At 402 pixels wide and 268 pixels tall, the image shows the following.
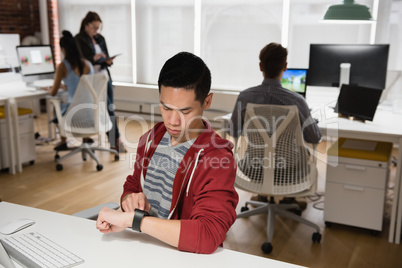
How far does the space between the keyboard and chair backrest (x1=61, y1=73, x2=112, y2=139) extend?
Result: 281 cm

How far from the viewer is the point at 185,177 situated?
1247 mm

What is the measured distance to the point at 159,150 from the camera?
1.38 m

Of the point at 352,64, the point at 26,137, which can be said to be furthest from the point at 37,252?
the point at 26,137

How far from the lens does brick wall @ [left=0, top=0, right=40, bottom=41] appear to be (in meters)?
6.50

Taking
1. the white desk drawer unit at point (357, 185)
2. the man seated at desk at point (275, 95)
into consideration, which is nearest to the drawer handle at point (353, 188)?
the white desk drawer unit at point (357, 185)

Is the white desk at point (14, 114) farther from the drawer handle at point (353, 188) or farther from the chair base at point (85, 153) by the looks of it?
the drawer handle at point (353, 188)

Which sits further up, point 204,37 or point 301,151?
point 204,37

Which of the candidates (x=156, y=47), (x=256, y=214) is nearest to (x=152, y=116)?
(x=156, y=47)

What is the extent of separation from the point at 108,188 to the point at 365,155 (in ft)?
6.97

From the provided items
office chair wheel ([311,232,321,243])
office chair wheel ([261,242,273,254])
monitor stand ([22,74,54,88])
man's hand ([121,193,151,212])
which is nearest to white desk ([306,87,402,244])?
office chair wheel ([311,232,321,243])

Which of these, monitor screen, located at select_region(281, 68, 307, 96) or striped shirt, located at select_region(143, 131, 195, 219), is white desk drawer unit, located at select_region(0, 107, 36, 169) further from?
striped shirt, located at select_region(143, 131, 195, 219)

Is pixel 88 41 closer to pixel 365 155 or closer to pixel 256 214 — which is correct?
pixel 256 214

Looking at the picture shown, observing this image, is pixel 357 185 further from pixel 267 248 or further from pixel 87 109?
pixel 87 109

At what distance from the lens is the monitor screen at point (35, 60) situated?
4.56 metres
